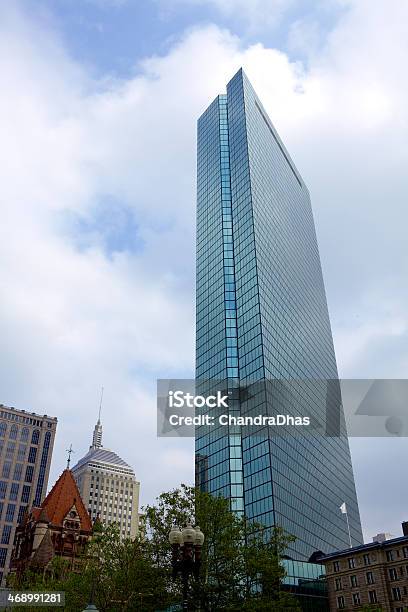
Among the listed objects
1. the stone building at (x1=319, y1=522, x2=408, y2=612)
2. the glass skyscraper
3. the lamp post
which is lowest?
the lamp post

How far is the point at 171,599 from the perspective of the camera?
4406cm

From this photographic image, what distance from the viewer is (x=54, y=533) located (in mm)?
98875

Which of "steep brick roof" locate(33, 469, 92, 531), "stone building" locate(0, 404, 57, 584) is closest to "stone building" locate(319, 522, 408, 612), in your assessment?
"steep brick roof" locate(33, 469, 92, 531)

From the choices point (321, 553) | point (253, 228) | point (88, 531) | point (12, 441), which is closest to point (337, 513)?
point (321, 553)

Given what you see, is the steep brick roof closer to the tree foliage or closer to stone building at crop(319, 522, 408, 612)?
stone building at crop(319, 522, 408, 612)

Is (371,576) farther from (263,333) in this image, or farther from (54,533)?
(54,533)

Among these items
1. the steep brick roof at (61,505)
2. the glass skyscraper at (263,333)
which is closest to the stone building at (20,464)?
the steep brick roof at (61,505)

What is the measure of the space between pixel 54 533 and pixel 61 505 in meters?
6.87

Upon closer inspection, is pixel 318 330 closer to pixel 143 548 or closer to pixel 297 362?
pixel 297 362

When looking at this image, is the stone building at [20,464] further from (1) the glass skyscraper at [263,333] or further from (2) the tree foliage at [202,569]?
(2) the tree foliage at [202,569]

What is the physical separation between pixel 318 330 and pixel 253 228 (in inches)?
1669

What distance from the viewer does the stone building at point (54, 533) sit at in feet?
304

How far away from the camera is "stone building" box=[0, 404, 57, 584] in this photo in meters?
170

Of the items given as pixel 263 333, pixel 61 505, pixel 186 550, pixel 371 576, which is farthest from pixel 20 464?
pixel 186 550
